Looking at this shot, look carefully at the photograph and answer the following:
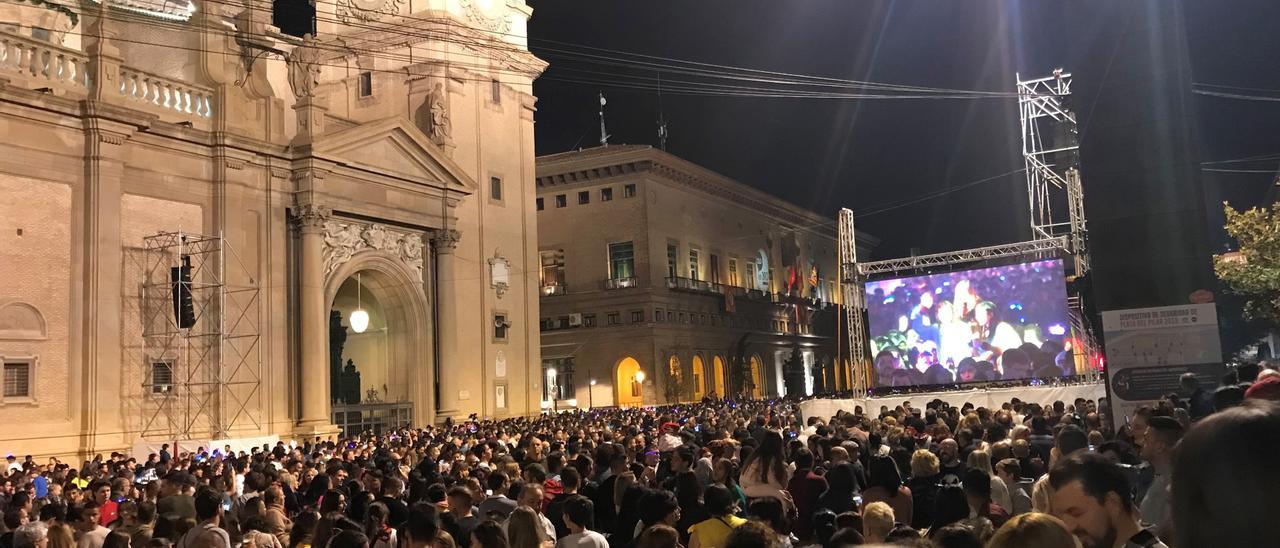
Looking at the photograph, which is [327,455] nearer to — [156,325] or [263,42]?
[156,325]

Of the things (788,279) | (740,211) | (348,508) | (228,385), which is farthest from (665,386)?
(348,508)

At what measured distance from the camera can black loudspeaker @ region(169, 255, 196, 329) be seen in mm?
25328

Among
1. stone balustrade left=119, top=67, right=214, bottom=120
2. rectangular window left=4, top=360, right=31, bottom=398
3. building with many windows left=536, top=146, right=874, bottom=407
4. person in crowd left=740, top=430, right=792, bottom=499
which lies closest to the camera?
person in crowd left=740, top=430, right=792, bottom=499

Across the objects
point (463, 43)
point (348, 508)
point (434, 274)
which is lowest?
point (348, 508)

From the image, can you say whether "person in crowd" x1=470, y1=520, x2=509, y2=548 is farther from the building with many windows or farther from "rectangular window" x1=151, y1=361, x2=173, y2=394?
the building with many windows

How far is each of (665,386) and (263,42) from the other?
102 ft

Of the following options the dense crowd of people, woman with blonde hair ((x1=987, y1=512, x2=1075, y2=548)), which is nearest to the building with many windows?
the dense crowd of people

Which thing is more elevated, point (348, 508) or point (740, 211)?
point (740, 211)

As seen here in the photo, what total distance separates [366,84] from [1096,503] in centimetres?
3762

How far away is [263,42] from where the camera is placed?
29172 millimetres

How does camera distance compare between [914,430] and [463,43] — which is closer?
[914,430]

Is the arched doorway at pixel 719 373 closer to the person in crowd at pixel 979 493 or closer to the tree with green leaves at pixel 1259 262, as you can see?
the tree with green leaves at pixel 1259 262

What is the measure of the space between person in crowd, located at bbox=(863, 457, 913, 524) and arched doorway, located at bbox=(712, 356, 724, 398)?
5462 centimetres

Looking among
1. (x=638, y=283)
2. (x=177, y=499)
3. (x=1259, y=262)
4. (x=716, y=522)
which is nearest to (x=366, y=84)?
(x=638, y=283)
